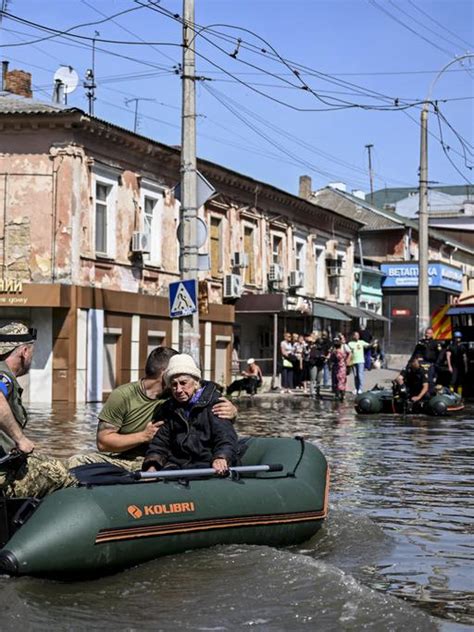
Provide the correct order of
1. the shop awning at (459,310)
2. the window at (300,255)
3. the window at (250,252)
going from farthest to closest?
the window at (300,255) → the window at (250,252) → the shop awning at (459,310)

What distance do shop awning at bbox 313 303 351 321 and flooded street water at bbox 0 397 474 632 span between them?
3125cm

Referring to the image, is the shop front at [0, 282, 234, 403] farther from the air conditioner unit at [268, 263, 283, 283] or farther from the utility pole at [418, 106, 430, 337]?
the air conditioner unit at [268, 263, 283, 283]

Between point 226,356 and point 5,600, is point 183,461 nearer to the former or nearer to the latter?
point 5,600

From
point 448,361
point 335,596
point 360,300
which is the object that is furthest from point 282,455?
point 360,300

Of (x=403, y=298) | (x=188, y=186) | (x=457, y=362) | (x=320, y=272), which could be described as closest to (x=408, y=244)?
(x=403, y=298)

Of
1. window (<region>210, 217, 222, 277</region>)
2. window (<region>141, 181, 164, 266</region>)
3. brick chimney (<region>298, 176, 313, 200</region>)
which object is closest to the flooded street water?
window (<region>141, 181, 164, 266</region>)

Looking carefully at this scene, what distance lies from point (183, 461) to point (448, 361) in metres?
20.5

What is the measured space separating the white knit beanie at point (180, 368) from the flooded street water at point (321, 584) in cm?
137

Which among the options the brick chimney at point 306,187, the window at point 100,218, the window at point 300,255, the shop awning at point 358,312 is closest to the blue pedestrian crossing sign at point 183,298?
the window at point 100,218

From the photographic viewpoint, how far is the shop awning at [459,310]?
100 ft

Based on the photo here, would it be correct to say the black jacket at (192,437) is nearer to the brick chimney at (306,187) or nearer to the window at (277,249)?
the window at (277,249)

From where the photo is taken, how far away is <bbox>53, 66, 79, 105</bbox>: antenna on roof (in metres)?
32.4

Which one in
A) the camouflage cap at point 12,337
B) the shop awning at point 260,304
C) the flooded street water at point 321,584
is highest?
the shop awning at point 260,304

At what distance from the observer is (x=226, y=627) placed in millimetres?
6117
